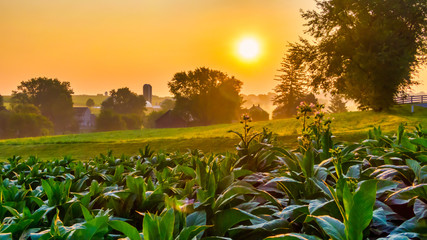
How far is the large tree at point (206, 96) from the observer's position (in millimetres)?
63656

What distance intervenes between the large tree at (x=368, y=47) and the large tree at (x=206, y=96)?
96.7 feet

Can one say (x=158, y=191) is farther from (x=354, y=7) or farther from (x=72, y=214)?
(x=354, y=7)

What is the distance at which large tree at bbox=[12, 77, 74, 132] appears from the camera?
83062 millimetres

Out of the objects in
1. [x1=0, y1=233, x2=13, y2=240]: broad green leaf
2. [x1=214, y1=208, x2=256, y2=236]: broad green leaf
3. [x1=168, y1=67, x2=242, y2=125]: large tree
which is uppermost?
[x1=168, y1=67, x2=242, y2=125]: large tree

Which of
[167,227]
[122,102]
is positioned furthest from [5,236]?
[122,102]

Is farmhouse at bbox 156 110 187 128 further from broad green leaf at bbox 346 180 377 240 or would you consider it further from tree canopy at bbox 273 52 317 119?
broad green leaf at bbox 346 180 377 240

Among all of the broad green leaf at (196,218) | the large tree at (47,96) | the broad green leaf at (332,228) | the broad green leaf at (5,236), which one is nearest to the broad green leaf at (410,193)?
the broad green leaf at (332,228)

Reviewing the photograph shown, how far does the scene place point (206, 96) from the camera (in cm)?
6391

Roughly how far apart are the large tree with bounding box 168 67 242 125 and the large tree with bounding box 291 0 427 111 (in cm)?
2946

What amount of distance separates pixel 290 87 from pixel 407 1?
41.2 m

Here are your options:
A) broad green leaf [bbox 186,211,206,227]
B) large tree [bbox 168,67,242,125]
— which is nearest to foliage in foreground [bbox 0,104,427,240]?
broad green leaf [bbox 186,211,206,227]

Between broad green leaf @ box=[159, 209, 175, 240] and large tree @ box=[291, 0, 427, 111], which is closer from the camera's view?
broad green leaf @ box=[159, 209, 175, 240]

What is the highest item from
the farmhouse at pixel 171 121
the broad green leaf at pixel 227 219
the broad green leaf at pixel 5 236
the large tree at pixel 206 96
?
the large tree at pixel 206 96

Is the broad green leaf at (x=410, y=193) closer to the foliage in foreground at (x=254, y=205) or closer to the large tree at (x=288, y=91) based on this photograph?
the foliage in foreground at (x=254, y=205)
